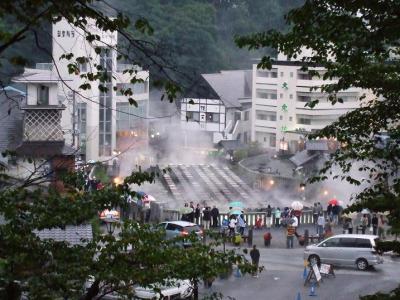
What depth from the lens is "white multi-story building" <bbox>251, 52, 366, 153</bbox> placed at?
4738 cm

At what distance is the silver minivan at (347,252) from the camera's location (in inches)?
834

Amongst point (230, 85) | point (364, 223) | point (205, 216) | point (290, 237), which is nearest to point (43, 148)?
point (205, 216)

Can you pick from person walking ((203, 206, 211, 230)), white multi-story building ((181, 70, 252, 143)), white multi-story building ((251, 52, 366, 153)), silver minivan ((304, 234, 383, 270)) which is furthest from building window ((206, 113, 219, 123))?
silver minivan ((304, 234, 383, 270))

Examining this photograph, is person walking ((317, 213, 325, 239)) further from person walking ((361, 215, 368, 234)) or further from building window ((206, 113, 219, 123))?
building window ((206, 113, 219, 123))

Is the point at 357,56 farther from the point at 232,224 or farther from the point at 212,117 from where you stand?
the point at 212,117

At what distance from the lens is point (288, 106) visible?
48.4m

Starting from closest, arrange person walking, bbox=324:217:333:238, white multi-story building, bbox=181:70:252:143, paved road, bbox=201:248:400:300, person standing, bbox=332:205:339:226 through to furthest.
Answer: paved road, bbox=201:248:400:300
person walking, bbox=324:217:333:238
person standing, bbox=332:205:339:226
white multi-story building, bbox=181:70:252:143

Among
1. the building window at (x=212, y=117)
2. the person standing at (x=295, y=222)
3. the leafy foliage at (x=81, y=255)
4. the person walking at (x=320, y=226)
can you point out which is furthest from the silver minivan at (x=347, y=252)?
the building window at (x=212, y=117)

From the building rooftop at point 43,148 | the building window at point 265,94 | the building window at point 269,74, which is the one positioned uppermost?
the building window at point 269,74

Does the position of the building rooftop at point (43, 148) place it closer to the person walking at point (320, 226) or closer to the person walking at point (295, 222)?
the person walking at point (295, 222)

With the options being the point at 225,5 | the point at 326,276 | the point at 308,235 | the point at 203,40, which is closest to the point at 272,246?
the point at 308,235

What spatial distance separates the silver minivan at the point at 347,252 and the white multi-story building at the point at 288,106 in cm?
2482

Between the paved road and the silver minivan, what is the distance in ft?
0.79

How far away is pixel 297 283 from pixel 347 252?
2.53 metres
